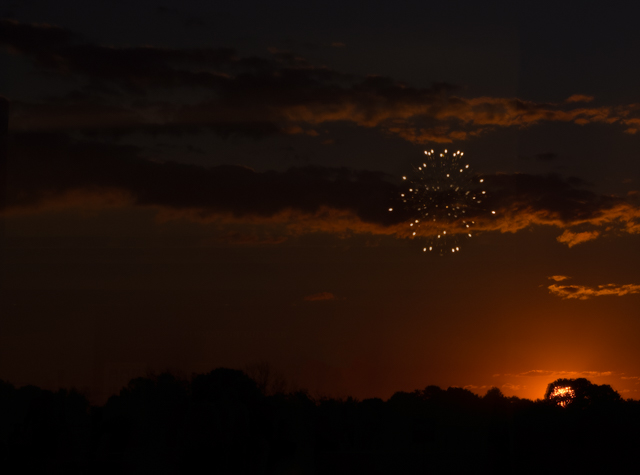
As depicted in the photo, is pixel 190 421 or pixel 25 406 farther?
pixel 25 406

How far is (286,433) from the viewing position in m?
18.9

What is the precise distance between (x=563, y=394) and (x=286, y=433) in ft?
44.1

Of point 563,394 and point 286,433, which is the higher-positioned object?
point 563,394

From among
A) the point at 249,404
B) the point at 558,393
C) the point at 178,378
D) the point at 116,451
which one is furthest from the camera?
the point at 558,393

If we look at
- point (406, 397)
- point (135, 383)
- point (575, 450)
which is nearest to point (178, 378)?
point (135, 383)

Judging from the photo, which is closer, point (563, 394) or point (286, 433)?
point (286, 433)

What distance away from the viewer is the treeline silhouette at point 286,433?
1738 cm

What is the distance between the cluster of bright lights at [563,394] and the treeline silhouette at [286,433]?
5052 millimetres

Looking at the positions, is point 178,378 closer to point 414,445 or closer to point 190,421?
point 190,421

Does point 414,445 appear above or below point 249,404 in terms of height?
below

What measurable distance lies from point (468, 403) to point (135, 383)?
10254 mm

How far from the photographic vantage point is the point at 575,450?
1825 centimetres

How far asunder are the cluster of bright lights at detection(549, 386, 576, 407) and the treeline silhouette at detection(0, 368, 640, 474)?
5.05 metres

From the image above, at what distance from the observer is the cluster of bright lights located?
2690 cm
